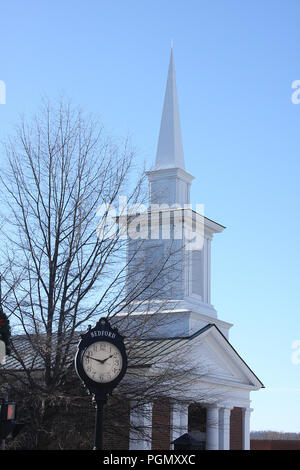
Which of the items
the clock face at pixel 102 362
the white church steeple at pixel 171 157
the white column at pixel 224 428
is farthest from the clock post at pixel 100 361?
the white column at pixel 224 428

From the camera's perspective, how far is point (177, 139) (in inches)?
1206

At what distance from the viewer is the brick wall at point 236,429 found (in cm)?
3047

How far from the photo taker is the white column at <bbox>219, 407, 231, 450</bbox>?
28422 millimetres

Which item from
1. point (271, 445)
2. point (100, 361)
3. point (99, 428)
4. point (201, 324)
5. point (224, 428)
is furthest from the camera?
point (271, 445)

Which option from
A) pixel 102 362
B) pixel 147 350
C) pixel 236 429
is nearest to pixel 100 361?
pixel 102 362

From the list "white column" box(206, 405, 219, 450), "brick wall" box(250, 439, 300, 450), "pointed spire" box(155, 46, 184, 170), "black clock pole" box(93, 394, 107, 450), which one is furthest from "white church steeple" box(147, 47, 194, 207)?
"brick wall" box(250, 439, 300, 450)

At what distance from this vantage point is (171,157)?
30125 millimetres

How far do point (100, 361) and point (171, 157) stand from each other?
20.3 m

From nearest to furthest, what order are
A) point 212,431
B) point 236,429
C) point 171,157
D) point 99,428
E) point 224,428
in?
1. point 99,428
2. point 212,431
3. point 224,428
4. point 171,157
5. point 236,429

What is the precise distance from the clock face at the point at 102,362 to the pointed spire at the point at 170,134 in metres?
19.3

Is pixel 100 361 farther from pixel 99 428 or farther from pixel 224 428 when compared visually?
pixel 224 428

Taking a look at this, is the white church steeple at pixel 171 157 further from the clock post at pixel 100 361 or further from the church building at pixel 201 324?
the clock post at pixel 100 361

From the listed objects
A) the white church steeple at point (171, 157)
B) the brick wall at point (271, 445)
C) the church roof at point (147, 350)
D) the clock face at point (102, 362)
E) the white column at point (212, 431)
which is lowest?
the brick wall at point (271, 445)
